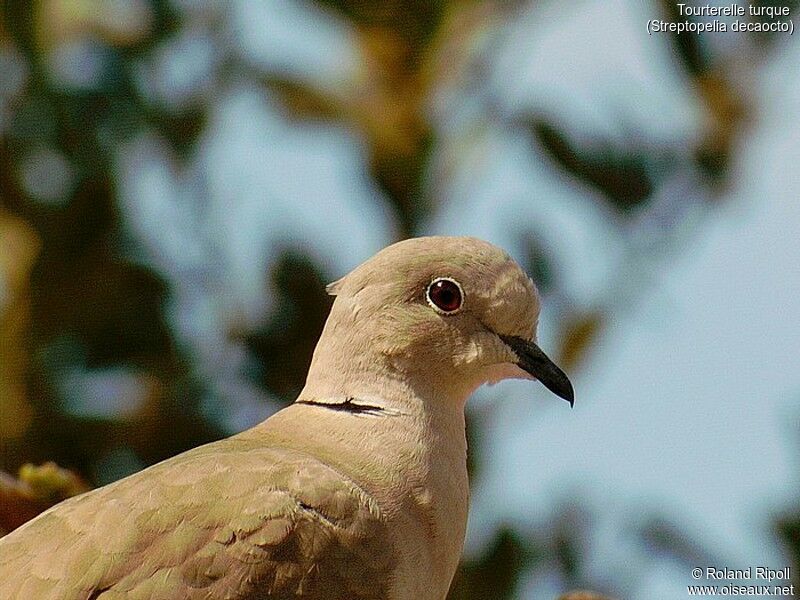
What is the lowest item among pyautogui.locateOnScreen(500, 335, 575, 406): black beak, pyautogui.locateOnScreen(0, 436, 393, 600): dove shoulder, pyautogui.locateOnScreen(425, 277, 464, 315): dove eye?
pyautogui.locateOnScreen(0, 436, 393, 600): dove shoulder

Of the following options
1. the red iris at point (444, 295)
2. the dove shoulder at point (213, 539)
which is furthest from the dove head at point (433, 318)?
the dove shoulder at point (213, 539)

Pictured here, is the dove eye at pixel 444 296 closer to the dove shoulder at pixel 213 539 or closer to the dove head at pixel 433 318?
the dove head at pixel 433 318

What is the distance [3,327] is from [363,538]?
6.69 ft

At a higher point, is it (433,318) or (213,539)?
(433,318)

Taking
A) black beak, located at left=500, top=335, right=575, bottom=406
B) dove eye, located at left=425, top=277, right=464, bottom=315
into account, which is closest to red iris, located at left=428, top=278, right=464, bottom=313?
dove eye, located at left=425, top=277, right=464, bottom=315

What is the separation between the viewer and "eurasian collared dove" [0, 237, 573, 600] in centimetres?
282

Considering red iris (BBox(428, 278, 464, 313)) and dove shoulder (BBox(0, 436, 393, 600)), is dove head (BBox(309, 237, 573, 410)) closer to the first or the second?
red iris (BBox(428, 278, 464, 313))

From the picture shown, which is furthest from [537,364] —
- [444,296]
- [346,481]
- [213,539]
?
[213,539]

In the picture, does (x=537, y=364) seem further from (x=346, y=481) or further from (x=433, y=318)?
(x=346, y=481)

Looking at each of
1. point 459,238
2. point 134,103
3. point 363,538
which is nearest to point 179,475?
point 363,538

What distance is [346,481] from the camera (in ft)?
9.84

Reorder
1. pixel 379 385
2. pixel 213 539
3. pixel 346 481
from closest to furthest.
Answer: pixel 213 539 → pixel 346 481 → pixel 379 385

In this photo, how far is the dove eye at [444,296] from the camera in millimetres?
3277

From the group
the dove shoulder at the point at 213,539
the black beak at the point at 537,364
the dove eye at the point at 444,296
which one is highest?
the dove eye at the point at 444,296
